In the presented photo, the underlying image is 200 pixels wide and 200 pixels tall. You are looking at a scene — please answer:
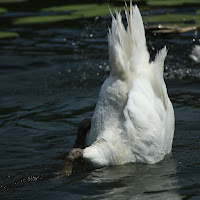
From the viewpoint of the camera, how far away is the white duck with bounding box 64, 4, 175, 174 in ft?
13.4

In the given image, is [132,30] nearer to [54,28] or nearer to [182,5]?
[54,28]

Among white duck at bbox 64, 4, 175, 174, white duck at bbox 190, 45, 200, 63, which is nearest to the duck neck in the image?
white duck at bbox 64, 4, 175, 174

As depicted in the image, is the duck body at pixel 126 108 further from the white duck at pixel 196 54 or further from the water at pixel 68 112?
the white duck at pixel 196 54

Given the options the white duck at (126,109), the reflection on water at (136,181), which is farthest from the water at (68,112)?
the white duck at (126,109)

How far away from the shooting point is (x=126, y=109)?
404cm

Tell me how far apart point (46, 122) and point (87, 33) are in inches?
156

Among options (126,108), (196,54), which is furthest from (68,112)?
(196,54)

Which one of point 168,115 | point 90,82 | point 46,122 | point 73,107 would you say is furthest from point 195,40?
point 168,115

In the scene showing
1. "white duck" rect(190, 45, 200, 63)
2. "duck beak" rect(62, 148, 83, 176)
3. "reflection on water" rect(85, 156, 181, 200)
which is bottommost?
"reflection on water" rect(85, 156, 181, 200)

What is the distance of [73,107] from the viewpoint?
636 centimetres

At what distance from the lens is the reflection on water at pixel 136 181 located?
12.9 feet

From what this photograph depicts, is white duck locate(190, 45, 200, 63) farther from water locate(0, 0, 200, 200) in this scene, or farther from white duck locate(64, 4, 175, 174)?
white duck locate(64, 4, 175, 174)

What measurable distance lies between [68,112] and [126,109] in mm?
2207

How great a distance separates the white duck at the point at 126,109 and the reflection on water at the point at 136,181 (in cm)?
10
